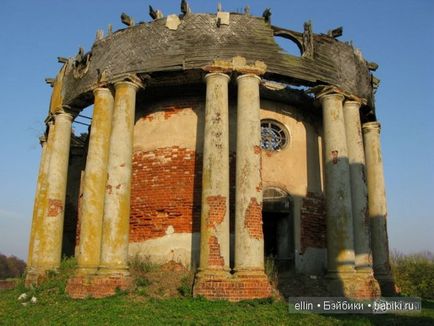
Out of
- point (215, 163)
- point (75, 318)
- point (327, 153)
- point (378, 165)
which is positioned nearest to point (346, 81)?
point (327, 153)

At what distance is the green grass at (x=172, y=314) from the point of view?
26.3ft

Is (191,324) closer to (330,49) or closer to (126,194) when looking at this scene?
(126,194)

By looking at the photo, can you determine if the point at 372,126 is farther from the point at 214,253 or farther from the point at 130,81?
the point at 130,81

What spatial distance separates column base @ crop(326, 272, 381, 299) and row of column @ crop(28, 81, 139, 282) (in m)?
5.29

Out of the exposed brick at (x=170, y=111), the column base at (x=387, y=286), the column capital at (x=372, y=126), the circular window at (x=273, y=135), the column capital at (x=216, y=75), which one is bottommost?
the column base at (x=387, y=286)

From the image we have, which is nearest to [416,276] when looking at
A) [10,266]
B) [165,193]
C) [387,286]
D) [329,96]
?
[387,286]

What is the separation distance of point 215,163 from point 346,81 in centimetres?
523

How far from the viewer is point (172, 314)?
8359 millimetres

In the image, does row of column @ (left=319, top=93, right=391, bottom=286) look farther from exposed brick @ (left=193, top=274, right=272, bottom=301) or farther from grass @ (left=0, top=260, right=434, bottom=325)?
exposed brick @ (left=193, top=274, right=272, bottom=301)

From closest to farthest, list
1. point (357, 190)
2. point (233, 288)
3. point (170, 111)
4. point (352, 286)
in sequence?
point (233, 288)
point (352, 286)
point (357, 190)
point (170, 111)

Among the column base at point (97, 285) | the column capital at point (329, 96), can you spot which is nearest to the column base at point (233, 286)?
the column base at point (97, 285)

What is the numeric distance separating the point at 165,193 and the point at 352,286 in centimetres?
553

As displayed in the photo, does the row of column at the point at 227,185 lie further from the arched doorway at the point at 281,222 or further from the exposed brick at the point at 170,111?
the arched doorway at the point at 281,222

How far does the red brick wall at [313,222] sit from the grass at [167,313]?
3.82 m
